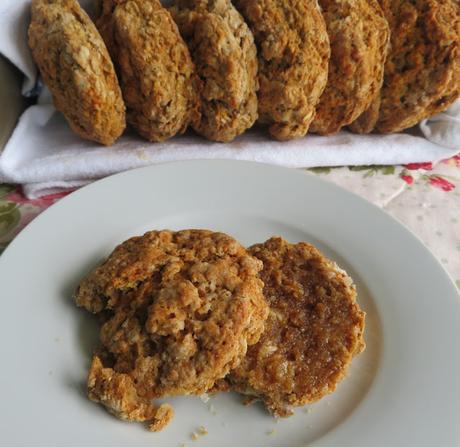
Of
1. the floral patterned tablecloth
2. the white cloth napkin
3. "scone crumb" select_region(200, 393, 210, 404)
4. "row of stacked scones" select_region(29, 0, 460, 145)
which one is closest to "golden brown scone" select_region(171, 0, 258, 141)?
"row of stacked scones" select_region(29, 0, 460, 145)

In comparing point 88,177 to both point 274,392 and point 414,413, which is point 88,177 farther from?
point 414,413

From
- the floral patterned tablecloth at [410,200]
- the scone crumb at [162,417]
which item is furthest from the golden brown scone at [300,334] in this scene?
the floral patterned tablecloth at [410,200]

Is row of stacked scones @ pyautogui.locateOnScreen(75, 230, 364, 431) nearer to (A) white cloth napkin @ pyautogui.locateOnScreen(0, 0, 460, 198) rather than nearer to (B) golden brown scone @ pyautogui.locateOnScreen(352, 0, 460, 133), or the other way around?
(A) white cloth napkin @ pyautogui.locateOnScreen(0, 0, 460, 198)

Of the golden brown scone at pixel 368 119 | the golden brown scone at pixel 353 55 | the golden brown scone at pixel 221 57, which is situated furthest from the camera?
the golden brown scone at pixel 368 119

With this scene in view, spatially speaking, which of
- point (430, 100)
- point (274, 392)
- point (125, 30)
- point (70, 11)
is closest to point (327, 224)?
point (274, 392)

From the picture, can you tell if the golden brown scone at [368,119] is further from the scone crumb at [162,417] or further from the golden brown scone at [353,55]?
the scone crumb at [162,417]

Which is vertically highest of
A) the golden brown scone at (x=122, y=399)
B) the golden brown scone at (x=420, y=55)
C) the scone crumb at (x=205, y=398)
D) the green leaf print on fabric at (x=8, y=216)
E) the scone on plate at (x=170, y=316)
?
the golden brown scone at (x=420, y=55)

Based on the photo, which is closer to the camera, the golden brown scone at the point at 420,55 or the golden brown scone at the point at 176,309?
the golden brown scone at the point at 176,309

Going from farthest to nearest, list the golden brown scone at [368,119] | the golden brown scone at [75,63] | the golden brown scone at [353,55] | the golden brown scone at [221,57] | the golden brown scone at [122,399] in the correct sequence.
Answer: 1. the golden brown scone at [368,119]
2. the golden brown scone at [353,55]
3. the golden brown scone at [221,57]
4. the golden brown scone at [75,63]
5. the golden brown scone at [122,399]

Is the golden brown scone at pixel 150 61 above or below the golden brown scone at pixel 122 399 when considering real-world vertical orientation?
above
